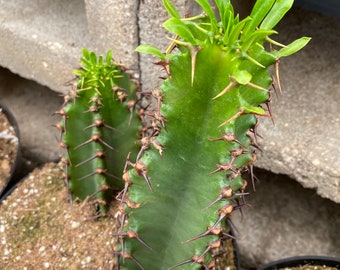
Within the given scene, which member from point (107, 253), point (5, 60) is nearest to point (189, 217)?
point (107, 253)

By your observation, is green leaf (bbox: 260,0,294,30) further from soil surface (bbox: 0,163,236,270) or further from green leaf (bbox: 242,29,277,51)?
soil surface (bbox: 0,163,236,270)

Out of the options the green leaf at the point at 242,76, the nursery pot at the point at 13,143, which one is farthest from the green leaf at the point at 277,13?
the nursery pot at the point at 13,143

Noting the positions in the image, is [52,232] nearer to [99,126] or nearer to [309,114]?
[99,126]

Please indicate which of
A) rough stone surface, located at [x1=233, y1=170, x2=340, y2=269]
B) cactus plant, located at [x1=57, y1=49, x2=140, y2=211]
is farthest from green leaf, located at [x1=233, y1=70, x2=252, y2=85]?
rough stone surface, located at [x1=233, y1=170, x2=340, y2=269]

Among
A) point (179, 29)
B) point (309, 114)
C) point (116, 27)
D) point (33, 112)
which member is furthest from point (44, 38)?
point (179, 29)

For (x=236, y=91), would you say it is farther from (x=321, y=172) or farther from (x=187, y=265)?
(x=321, y=172)

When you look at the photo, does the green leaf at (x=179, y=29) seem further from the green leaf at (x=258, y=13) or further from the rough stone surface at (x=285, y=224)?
the rough stone surface at (x=285, y=224)
